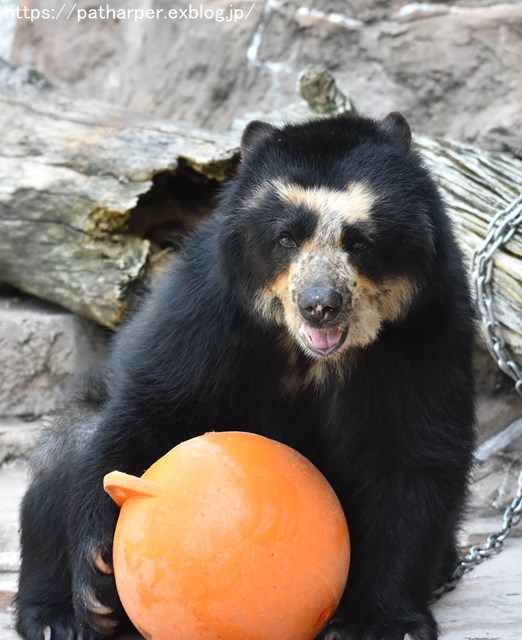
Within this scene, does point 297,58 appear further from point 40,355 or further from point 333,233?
point 333,233

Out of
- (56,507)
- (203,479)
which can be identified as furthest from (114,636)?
(203,479)

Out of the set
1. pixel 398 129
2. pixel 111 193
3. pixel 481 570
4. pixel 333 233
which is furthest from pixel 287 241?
pixel 111 193

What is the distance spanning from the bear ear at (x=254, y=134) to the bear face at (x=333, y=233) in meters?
0.10

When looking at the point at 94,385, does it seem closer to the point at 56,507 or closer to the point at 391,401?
the point at 56,507

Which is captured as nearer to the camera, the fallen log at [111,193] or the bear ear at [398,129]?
the bear ear at [398,129]

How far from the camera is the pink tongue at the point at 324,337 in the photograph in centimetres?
356

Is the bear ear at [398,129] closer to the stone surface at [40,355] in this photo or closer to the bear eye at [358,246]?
the bear eye at [358,246]

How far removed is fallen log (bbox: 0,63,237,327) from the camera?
629 centimetres

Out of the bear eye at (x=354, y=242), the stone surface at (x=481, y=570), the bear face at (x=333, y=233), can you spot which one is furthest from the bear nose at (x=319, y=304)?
the stone surface at (x=481, y=570)

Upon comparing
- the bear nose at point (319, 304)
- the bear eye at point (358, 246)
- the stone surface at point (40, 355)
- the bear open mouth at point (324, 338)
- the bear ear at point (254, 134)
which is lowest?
the stone surface at point (40, 355)

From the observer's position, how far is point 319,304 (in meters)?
3.45

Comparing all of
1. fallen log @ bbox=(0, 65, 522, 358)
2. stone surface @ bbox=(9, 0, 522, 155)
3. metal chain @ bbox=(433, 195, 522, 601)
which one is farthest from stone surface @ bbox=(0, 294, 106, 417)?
stone surface @ bbox=(9, 0, 522, 155)

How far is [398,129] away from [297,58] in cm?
497

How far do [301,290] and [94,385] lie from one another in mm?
1390
